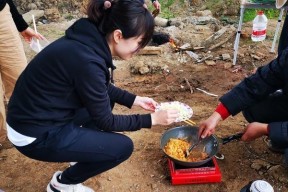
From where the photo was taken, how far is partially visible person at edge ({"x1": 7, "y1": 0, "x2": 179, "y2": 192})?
6.54 ft

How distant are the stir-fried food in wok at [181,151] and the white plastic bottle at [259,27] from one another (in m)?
3.08

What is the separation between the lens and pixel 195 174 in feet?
8.98

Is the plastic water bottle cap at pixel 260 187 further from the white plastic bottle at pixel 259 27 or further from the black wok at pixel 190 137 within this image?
the white plastic bottle at pixel 259 27

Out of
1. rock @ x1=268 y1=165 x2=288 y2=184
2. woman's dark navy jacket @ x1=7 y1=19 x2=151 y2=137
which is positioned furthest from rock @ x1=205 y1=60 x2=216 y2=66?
woman's dark navy jacket @ x1=7 y1=19 x2=151 y2=137

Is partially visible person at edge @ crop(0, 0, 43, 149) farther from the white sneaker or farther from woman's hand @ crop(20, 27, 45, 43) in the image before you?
the white sneaker

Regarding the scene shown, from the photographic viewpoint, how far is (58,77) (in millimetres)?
2047

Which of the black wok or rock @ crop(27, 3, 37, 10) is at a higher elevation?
the black wok

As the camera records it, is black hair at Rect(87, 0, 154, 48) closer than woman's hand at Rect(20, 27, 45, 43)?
Yes

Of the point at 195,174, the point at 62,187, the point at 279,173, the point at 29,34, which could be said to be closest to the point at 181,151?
the point at 195,174

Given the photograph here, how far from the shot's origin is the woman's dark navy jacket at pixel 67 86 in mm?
1996

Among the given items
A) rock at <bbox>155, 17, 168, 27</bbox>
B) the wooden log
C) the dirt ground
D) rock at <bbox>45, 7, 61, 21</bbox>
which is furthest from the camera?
rock at <bbox>45, 7, 61, 21</bbox>

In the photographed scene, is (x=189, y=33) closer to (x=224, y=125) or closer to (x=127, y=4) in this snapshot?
(x=224, y=125)

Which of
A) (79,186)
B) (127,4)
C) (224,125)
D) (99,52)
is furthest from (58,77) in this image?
(224,125)

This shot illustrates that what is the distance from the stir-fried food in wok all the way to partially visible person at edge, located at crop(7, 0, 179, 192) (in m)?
0.49
